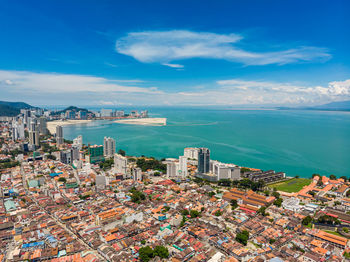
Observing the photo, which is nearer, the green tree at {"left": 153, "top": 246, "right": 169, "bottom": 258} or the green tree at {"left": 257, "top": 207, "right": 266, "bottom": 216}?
the green tree at {"left": 153, "top": 246, "right": 169, "bottom": 258}

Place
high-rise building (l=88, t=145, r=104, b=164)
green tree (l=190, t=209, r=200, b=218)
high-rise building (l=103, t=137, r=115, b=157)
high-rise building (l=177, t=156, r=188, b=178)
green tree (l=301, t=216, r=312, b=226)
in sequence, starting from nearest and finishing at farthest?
green tree (l=301, t=216, r=312, b=226) < green tree (l=190, t=209, r=200, b=218) < high-rise building (l=177, t=156, r=188, b=178) < high-rise building (l=88, t=145, r=104, b=164) < high-rise building (l=103, t=137, r=115, b=157)

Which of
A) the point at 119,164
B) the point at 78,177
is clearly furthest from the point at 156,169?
the point at 78,177

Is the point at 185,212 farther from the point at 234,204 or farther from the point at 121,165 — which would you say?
the point at 121,165

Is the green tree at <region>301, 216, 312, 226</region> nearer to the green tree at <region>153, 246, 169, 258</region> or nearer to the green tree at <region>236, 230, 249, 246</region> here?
the green tree at <region>236, 230, 249, 246</region>

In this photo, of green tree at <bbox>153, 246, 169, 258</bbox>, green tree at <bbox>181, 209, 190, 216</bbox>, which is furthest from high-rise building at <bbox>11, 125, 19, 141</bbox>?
green tree at <bbox>153, 246, 169, 258</bbox>

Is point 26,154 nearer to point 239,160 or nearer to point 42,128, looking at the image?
point 42,128

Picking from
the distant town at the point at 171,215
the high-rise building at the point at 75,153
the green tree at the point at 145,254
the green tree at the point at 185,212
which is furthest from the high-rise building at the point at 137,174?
the green tree at the point at 145,254
